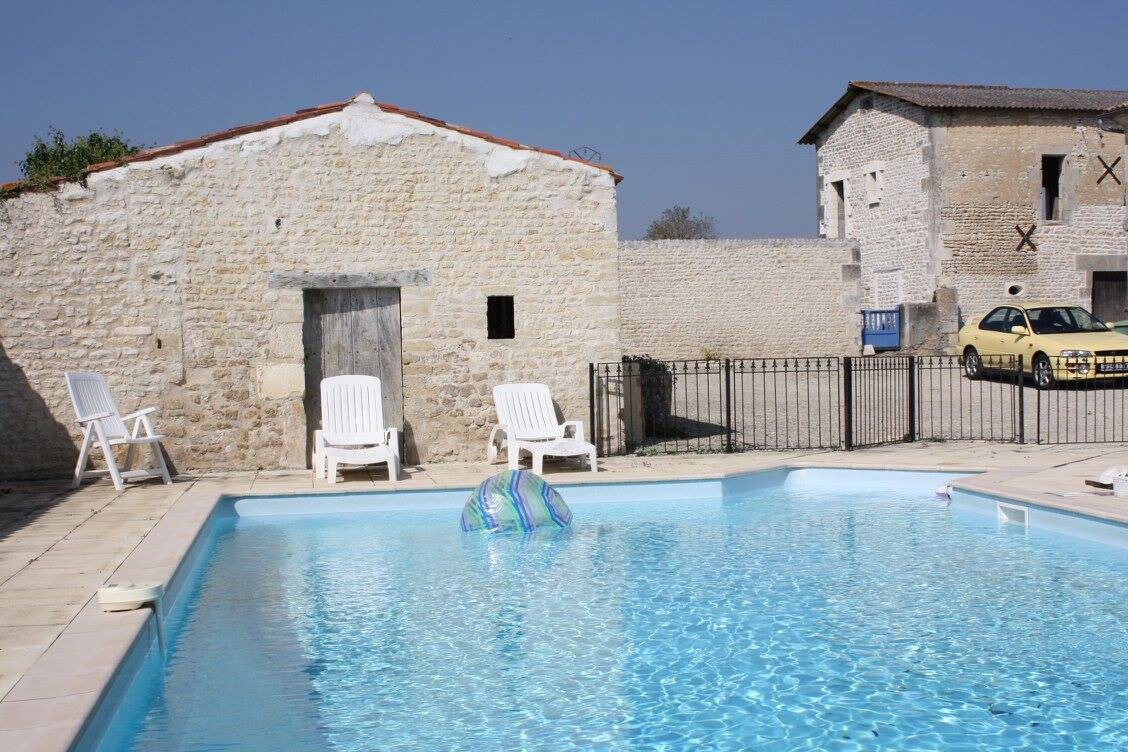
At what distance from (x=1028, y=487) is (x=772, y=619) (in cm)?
362

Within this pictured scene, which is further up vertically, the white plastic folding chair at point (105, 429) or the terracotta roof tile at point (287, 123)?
the terracotta roof tile at point (287, 123)

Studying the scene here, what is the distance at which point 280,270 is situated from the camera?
1051cm

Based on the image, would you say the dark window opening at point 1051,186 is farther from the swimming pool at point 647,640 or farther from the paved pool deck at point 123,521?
the swimming pool at point 647,640

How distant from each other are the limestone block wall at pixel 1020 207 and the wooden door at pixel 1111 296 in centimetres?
46

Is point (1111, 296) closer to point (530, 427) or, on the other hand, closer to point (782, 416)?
point (782, 416)

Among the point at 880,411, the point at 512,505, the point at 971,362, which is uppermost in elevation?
the point at 971,362

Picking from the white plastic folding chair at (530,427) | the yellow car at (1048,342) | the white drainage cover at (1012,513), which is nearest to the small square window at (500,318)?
the white plastic folding chair at (530,427)

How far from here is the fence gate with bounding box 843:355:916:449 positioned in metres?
11.5

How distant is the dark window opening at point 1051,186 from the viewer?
79.3 ft

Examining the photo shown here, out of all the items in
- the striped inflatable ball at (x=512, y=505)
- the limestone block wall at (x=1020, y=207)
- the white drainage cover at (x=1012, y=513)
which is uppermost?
the limestone block wall at (x=1020, y=207)

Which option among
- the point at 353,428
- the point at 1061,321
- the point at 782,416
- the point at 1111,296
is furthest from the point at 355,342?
the point at 1111,296

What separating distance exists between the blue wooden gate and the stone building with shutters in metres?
0.50

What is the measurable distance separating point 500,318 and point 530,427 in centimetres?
132

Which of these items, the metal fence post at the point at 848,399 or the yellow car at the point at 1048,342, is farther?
the yellow car at the point at 1048,342
